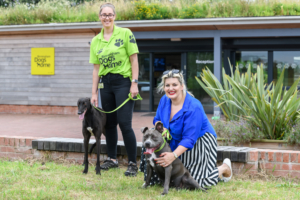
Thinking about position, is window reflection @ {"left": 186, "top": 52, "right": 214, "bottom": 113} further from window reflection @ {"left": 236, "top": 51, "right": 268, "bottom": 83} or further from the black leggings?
the black leggings

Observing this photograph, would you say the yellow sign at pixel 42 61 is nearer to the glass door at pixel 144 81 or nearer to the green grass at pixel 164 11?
the green grass at pixel 164 11

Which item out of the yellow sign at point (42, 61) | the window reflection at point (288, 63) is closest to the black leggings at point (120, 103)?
the yellow sign at point (42, 61)

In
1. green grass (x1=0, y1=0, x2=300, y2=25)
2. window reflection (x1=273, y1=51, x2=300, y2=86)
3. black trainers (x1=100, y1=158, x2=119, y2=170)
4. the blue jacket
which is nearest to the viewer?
the blue jacket

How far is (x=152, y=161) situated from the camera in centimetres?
339

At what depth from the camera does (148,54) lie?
12.2 metres

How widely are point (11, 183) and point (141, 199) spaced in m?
1.49

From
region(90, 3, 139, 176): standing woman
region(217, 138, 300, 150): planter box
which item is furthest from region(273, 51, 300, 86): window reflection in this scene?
region(90, 3, 139, 176): standing woman

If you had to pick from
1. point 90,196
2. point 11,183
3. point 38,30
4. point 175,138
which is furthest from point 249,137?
point 38,30

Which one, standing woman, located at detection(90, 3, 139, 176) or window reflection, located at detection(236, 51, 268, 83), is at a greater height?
window reflection, located at detection(236, 51, 268, 83)

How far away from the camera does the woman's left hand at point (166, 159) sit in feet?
10.7

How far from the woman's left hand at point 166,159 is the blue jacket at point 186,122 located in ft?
0.54

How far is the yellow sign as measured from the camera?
11.9 m

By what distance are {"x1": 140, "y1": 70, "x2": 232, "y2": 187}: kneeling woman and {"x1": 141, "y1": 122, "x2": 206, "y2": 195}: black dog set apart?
0.31 feet

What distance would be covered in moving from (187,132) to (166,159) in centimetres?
34
